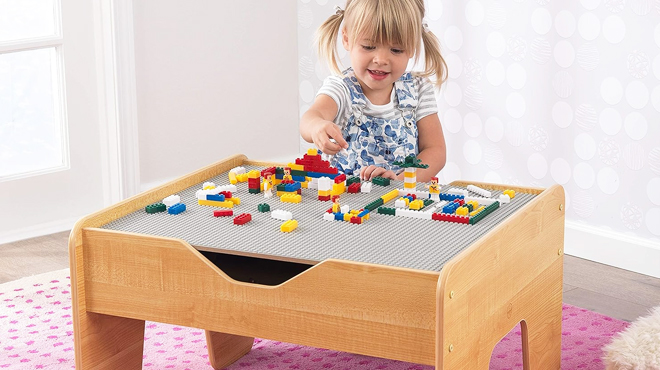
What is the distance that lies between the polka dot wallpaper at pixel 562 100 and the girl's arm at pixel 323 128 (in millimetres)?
726

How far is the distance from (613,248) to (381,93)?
778 millimetres

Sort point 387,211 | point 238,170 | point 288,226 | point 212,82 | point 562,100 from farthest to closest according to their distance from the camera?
point 212,82 → point 562,100 → point 238,170 → point 387,211 → point 288,226

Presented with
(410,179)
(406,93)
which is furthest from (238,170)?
(406,93)

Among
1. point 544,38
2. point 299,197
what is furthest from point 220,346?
point 544,38

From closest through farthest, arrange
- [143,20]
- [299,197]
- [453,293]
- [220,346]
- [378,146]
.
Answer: [453,293] → [299,197] → [220,346] → [378,146] → [143,20]

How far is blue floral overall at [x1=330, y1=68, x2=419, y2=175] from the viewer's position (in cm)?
182

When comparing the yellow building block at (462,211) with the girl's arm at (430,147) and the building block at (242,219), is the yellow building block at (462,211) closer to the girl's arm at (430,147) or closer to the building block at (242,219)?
the building block at (242,219)

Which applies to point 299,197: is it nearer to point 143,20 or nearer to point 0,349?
point 0,349

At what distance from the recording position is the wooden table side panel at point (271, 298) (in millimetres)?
1110

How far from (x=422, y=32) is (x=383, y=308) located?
0.88 metres

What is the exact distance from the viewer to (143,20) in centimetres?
257

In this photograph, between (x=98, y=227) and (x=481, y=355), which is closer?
(x=481, y=355)

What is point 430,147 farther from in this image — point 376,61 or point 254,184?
point 254,184

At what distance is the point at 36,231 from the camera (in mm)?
2486
